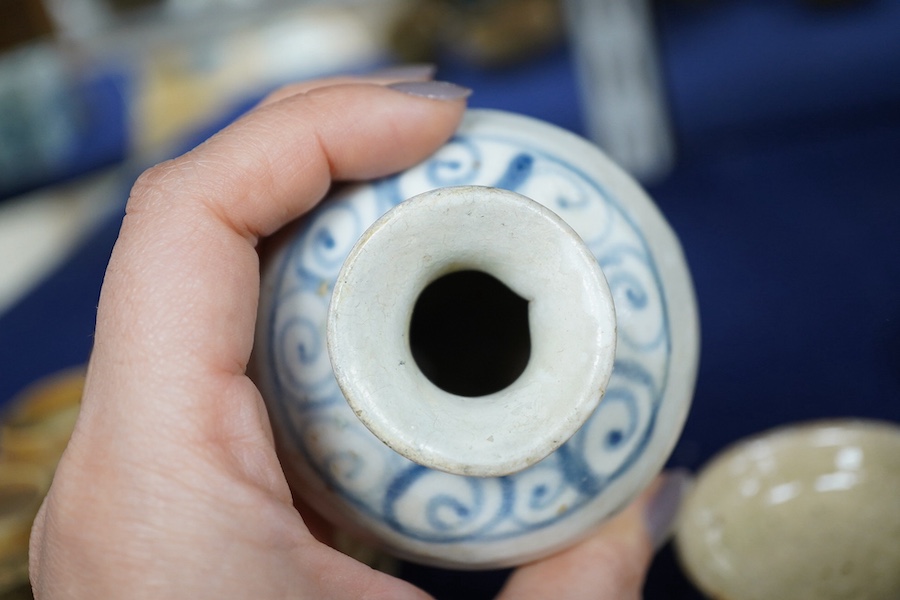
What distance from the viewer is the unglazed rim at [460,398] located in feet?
1.63

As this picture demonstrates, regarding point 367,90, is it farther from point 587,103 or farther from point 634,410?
point 587,103

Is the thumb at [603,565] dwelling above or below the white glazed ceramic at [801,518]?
above

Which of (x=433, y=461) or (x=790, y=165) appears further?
(x=790, y=165)

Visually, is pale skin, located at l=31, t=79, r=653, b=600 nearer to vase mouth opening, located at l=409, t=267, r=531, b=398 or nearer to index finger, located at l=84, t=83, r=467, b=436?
index finger, located at l=84, t=83, r=467, b=436

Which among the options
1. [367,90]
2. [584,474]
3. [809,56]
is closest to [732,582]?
[584,474]

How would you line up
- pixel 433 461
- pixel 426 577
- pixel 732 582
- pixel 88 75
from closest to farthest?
pixel 433 461 < pixel 732 582 < pixel 426 577 < pixel 88 75

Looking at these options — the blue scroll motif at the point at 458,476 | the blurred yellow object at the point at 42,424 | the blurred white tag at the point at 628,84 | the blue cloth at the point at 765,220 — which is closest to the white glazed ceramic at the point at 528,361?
the blue scroll motif at the point at 458,476

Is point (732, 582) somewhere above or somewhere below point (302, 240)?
below

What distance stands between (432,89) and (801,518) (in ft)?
1.93

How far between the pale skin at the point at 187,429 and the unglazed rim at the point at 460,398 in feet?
0.31

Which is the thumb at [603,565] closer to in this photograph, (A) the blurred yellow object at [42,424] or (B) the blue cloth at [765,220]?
(B) the blue cloth at [765,220]

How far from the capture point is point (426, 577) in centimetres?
96

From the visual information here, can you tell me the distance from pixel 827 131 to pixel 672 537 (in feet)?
3.81

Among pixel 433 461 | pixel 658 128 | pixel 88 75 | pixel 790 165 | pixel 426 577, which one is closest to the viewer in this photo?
pixel 433 461
